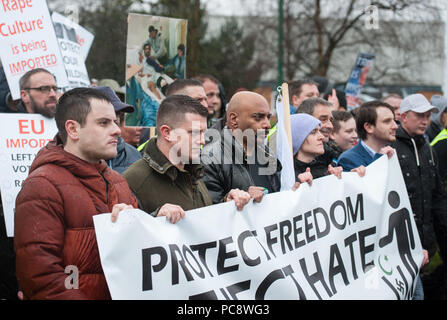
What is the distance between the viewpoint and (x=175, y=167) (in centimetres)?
362

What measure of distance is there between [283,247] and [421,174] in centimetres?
237

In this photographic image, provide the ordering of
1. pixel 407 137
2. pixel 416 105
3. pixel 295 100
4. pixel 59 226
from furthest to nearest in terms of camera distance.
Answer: pixel 295 100, pixel 416 105, pixel 407 137, pixel 59 226

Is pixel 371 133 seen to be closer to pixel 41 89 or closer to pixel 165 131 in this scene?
pixel 165 131

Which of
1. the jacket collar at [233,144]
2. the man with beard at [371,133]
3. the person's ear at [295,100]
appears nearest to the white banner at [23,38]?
the jacket collar at [233,144]

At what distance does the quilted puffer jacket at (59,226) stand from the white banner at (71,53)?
3389mm

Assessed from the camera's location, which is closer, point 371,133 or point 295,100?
point 371,133

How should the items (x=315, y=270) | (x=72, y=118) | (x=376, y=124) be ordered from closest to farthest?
(x=72, y=118) < (x=315, y=270) < (x=376, y=124)

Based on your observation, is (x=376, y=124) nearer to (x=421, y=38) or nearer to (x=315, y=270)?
(x=315, y=270)

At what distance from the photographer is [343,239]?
13.3ft

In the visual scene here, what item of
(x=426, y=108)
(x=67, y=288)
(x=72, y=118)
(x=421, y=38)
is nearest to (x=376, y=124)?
(x=426, y=108)

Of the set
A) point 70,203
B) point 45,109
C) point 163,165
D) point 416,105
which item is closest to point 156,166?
point 163,165

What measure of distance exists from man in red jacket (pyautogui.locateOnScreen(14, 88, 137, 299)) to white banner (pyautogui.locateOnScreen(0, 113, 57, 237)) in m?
1.72
